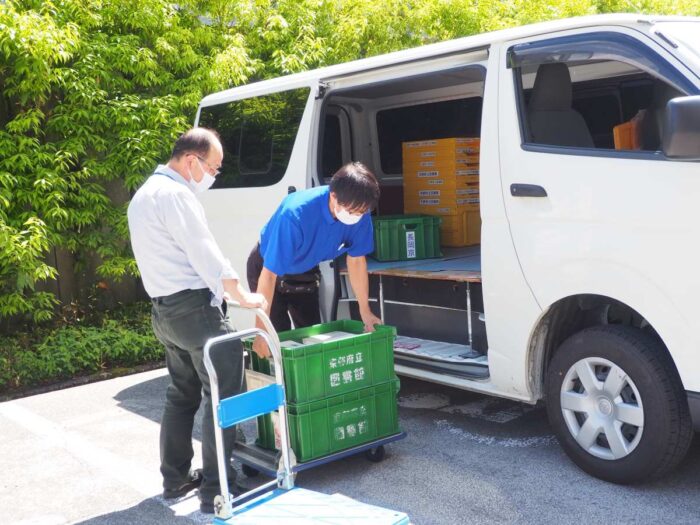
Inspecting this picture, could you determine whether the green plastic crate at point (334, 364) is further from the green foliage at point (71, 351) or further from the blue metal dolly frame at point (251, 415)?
the green foliage at point (71, 351)

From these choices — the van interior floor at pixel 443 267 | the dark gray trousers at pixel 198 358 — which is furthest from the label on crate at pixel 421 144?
the dark gray trousers at pixel 198 358

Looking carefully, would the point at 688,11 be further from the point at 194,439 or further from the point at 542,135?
the point at 194,439

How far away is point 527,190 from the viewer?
4.04 m

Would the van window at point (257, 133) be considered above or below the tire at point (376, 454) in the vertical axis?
above

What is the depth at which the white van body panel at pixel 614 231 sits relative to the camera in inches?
136

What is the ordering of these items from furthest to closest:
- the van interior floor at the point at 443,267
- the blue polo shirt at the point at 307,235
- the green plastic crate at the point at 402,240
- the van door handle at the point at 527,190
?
the green plastic crate at the point at 402,240 < the van interior floor at the point at 443,267 < the blue polo shirt at the point at 307,235 < the van door handle at the point at 527,190

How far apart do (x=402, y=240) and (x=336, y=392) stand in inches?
82.0

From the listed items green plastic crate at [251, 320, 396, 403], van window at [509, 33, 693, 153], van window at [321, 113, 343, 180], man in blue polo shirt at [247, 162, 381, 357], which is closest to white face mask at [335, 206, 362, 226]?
man in blue polo shirt at [247, 162, 381, 357]

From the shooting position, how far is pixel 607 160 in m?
3.73

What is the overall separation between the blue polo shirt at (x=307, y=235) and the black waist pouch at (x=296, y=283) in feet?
0.76

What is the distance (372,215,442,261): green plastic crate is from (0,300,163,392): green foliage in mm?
2939

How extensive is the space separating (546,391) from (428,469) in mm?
786

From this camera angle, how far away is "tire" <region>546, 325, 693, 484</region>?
3641mm

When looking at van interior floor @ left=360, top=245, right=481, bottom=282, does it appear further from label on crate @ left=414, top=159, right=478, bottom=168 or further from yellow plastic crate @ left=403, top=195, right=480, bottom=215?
label on crate @ left=414, top=159, right=478, bottom=168
